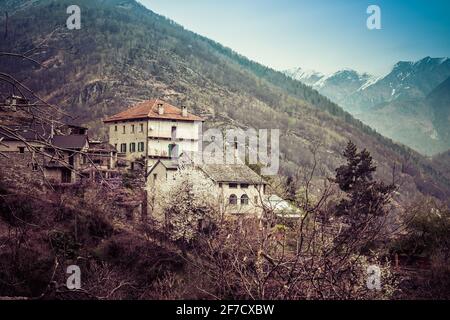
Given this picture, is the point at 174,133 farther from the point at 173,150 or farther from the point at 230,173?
the point at 230,173

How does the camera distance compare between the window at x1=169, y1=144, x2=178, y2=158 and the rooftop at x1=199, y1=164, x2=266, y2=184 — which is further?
the window at x1=169, y1=144, x2=178, y2=158

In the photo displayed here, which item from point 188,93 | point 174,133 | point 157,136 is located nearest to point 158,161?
point 157,136

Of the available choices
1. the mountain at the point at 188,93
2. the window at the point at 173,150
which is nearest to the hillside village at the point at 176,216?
the window at the point at 173,150

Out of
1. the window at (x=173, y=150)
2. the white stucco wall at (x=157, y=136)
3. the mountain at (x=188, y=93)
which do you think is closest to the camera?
the white stucco wall at (x=157, y=136)

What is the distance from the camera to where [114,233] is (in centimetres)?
3388

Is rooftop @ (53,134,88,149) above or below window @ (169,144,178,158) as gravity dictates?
above

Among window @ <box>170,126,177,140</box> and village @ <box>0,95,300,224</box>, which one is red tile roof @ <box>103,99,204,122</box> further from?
window @ <box>170,126,177,140</box>

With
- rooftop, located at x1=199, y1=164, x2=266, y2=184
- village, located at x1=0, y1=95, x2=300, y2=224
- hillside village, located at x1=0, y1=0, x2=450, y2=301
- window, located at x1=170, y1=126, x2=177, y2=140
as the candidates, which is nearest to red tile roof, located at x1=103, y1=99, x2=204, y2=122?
village, located at x1=0, y1=95, x2=300, y2=224

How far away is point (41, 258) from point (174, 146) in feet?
67.9

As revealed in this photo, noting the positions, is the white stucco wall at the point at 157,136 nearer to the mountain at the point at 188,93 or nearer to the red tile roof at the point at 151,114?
the red tile roof at the point at 151,114

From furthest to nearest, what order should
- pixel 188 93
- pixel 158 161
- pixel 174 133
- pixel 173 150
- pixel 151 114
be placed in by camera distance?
pixel 188 93, pixel 174 133, pixel 151 114, pixel 173 150, pixel 158 161

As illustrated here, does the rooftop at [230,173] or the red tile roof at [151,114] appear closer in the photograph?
the rooftop at [230,173]
